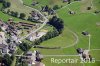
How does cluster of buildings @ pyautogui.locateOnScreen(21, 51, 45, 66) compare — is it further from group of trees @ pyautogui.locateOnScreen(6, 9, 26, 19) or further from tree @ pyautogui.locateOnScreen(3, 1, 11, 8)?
tree @ pyautogui.locateOnScreen(3, 1, 11, 8)

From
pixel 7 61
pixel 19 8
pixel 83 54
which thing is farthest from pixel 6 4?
pixel 83 54

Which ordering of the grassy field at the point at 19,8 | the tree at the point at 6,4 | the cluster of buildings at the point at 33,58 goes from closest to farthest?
the cluster of buildings at the point at 33,58 < the grassy field at the point at 19,8 < the tree at the point at 6,4

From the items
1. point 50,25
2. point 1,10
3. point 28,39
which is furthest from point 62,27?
point 1,10

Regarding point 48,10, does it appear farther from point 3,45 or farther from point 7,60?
point 7,60

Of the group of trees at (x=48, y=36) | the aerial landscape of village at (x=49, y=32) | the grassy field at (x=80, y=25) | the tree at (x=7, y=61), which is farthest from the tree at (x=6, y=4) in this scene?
the tree at (x=7, y=61)

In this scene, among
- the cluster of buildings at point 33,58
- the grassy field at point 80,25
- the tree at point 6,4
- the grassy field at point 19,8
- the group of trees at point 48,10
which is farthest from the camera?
the group of trees at point 48,10

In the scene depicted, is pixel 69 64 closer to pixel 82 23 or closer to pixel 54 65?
pixel 54 65

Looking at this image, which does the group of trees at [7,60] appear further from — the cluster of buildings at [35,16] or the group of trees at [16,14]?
the cluster of buildings at [35,16]
